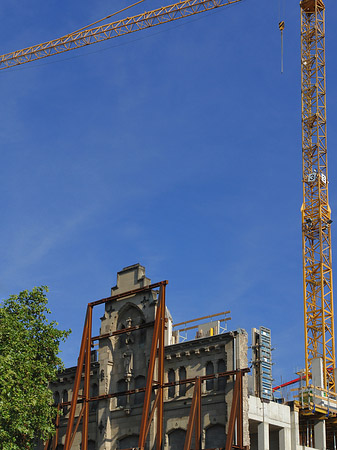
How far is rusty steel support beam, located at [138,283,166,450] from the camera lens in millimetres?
54469

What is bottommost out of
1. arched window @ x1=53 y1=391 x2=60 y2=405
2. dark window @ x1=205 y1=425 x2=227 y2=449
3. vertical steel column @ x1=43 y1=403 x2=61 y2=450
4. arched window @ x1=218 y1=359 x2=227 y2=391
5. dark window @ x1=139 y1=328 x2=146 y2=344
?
dark window @ x1=205 y1=425 x2=227 y2=449

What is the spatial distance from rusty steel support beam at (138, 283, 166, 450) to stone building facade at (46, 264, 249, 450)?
4.28 feet

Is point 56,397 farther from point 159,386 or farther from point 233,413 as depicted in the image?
point 233,413

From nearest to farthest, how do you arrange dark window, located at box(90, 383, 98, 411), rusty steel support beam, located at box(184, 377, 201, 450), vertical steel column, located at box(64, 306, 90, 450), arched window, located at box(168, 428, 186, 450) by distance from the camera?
rusty steel support beam, located at box(184, 377, 201, 450) → arched window, located at box(168, 428, 186, 450) → vertical steel column, located at box(64, 306, 90, 450) → dark window, located at box(90, 383, 98, 411)

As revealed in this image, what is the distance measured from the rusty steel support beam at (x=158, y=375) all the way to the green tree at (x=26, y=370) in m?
8.39

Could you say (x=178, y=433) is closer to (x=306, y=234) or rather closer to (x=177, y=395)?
(x=177, y=395)

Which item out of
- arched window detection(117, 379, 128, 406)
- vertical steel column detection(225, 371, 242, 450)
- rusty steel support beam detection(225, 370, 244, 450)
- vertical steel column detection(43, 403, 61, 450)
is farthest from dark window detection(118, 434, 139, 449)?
vertical steel column detection(225, 371, 242, 450)

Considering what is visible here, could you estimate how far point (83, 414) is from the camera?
60.8 meters

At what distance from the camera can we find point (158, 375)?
187 feet

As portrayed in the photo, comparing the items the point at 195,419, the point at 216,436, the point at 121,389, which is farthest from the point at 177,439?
the point at 121,389

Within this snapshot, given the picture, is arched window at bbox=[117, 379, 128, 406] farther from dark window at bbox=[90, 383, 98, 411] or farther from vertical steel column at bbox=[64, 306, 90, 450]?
vertical steel column at bbox=[64, 306, 90, 450]

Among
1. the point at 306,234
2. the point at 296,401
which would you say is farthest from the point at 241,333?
the point at 306,234

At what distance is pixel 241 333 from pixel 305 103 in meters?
65.2

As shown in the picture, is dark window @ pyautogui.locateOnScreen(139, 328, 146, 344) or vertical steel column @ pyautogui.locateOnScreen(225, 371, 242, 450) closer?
vertical steel column @ pyautogui.locateOnScreen(225, 371, 242, 450)
